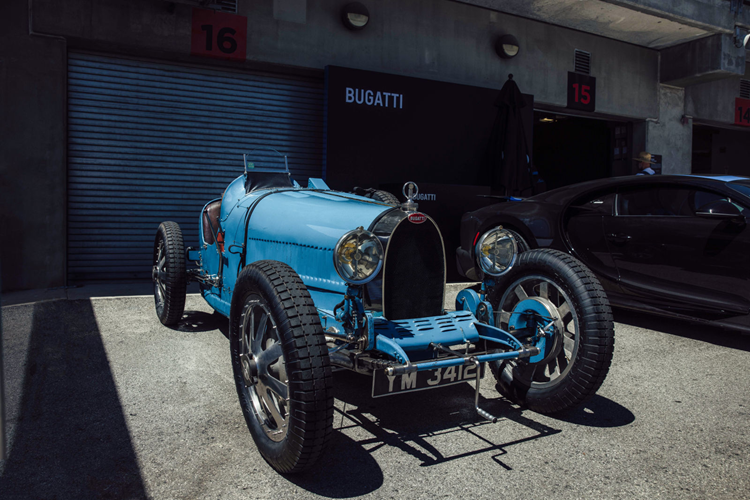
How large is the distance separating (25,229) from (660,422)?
6.60 meters

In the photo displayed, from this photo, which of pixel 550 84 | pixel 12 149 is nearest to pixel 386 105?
pixel 550 84

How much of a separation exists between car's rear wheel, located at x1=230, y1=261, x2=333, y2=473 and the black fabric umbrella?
256 inches

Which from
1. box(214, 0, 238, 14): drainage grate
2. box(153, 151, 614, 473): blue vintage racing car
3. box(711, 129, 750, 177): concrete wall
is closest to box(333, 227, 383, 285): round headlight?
box(153, 151, 614, 473): blue vintage racing car

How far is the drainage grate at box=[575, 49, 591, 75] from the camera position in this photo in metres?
10.1

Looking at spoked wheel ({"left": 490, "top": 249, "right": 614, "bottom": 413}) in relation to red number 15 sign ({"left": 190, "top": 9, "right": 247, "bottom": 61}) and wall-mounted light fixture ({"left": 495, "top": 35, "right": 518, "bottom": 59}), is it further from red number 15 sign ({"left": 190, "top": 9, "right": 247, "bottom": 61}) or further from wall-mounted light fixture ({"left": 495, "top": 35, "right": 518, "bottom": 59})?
wall-mounted light fixture ({"left": 495, "top": 35, "right": 518, "bottom": 59})

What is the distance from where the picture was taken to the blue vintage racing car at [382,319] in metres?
2.18

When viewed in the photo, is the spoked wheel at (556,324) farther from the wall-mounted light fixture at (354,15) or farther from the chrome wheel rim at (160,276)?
the wall-mounted light fixture at (354,15)

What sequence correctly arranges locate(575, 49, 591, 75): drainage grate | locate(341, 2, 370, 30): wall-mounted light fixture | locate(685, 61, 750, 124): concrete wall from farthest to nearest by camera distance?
locate(685, 61, 750, 124): concrete wall → locate(575, 49, 591, 75): drainage grate → locate(341, 2, 370, 30): wall-mounted light fixture

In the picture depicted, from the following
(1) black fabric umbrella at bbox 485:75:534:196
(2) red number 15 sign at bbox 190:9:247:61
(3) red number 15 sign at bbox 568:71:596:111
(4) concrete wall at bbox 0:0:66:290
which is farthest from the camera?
(3) red number 15 sign at bbox 568:71:596:111

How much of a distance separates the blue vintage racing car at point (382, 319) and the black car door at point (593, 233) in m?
1.74

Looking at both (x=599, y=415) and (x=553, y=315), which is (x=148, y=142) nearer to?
(x=553, y=315)

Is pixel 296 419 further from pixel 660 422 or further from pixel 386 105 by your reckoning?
pixel 386 105

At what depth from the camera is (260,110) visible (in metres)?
7.70

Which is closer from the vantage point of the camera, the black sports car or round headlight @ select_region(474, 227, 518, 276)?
round headlight @ select_region(474, 227, 518, 276)
